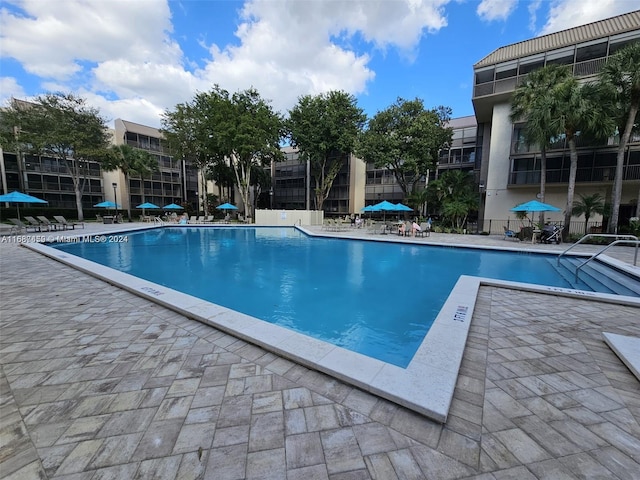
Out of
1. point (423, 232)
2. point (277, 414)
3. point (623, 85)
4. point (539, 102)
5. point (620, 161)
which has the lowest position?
point (277, 414)

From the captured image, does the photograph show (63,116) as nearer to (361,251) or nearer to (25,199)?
(25,199)

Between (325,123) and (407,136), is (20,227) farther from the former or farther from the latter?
(407,136)

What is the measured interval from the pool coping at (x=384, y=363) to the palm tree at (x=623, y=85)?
1212 cm

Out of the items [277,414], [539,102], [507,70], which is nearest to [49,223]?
[277,414]

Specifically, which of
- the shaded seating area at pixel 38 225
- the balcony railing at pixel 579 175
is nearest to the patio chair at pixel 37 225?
the shaded seating area at pixel 38 225

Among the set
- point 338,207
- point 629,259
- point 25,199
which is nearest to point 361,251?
point 629,259

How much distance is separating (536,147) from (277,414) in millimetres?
20587

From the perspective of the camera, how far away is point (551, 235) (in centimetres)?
1259

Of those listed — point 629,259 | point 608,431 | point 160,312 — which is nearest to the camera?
point 608,431

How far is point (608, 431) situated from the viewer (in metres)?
1.83

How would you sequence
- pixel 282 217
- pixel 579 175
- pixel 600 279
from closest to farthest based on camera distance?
pixel 600 279 < pixel 579 175 < pixel 282 217

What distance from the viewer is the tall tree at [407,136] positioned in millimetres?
21156

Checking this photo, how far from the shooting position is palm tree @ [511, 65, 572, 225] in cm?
1260

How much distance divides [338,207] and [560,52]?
2248cm
